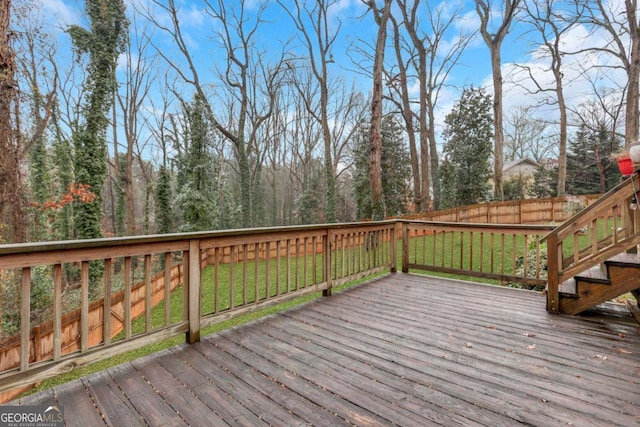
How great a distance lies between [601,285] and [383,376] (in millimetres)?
2446

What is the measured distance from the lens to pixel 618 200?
8.91 ft

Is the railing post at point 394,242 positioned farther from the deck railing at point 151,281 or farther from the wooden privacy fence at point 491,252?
the wooden privacy fence at point 491,252

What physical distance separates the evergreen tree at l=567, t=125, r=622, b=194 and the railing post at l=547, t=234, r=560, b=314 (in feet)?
53.8

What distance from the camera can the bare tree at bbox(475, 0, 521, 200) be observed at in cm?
1158

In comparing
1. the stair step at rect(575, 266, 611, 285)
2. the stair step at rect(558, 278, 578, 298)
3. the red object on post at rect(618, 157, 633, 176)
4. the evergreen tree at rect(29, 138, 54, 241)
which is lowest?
the stair step at rect(558, 278, 578, 298)

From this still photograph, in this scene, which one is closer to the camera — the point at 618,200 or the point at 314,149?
the point at 618,200

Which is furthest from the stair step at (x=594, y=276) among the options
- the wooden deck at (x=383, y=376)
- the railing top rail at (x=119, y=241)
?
the railing top rail at (x=119, y=241)

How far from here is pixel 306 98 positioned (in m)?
17.8

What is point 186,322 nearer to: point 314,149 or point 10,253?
point 10,253

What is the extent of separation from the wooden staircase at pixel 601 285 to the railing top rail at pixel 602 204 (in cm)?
42

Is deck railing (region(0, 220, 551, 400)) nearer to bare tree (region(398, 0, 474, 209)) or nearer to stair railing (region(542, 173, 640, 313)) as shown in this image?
stair railing (region(542, 173, 640, 313))

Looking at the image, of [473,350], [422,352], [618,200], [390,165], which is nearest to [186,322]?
[422,352]

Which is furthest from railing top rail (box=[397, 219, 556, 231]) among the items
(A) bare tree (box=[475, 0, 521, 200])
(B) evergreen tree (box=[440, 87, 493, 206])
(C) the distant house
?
(C) the distant house

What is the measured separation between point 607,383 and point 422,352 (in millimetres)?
1091
